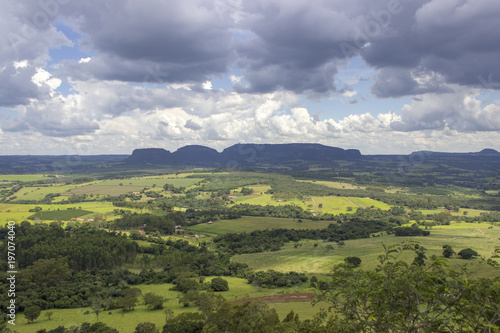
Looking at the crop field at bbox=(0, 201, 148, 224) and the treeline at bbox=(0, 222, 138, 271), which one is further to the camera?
the crop field at bbox=(0, 201, 148, 224)

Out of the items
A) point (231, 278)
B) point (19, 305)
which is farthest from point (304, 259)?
point (19, 305)

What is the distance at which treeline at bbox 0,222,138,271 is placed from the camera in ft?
196

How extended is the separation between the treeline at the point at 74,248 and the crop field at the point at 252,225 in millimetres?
30176

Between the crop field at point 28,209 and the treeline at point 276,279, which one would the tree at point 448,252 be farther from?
the crop field at point 28,209

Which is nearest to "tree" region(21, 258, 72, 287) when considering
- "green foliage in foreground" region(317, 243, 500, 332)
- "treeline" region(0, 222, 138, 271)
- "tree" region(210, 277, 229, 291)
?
"treeline" region(0, 222, 138, 271)

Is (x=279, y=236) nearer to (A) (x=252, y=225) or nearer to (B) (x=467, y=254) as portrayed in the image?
(A) (x=252, y=225)

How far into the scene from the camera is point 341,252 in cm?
6819

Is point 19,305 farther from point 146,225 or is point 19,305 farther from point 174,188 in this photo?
point 174,188

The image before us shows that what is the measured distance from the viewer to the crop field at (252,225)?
317ft

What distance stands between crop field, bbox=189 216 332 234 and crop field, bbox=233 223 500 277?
17853mm

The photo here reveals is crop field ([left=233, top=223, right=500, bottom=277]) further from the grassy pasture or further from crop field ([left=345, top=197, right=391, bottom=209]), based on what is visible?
crop field ([left=345, top=197, right=391, bottom=209])

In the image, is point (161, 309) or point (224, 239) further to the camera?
point (224, 239)

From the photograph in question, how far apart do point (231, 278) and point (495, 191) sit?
195975mm

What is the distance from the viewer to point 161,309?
42969 mm
